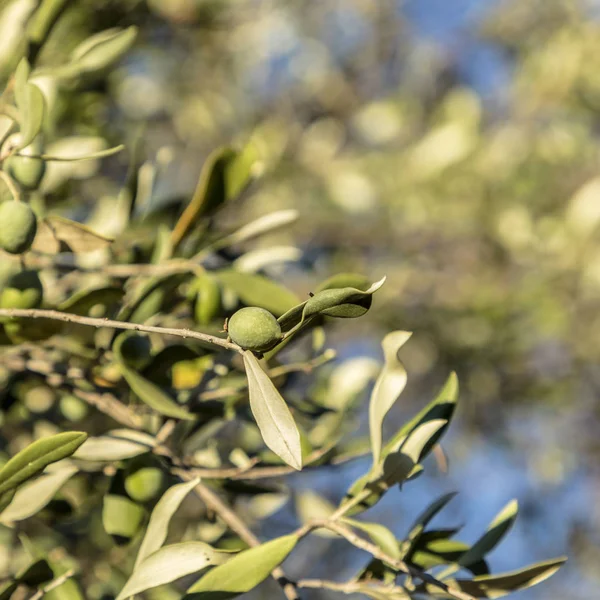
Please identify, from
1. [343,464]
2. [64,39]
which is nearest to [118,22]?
[64,39]

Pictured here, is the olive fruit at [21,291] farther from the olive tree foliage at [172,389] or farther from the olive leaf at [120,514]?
the olive leaf at [120,514]

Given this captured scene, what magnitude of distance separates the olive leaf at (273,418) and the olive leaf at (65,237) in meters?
0.26

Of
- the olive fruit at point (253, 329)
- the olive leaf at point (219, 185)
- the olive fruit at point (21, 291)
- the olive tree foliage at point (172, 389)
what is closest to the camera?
the olive fruit at point (253, 329)

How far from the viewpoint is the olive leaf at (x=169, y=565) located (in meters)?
0.61

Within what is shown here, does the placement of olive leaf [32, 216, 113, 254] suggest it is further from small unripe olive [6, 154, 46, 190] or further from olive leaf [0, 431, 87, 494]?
olive leaf [0, 431, 87, 494]

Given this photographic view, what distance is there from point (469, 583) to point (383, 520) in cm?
313

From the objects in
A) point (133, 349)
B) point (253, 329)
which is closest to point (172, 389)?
point (133, 349)

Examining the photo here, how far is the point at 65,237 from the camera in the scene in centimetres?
75

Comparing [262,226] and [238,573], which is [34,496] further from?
[262,226]

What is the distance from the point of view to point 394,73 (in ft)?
14.9

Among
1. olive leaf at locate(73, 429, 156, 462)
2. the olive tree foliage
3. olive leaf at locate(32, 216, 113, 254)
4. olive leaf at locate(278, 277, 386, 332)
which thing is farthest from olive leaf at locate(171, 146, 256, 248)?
olive leaf at locate(278, 277, 386, 332)

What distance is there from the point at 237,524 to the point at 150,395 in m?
0.15

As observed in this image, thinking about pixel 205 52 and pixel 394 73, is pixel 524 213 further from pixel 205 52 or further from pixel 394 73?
pixel 394 73

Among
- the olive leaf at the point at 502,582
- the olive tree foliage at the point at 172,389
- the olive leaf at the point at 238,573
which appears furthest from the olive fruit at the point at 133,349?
the olive leaf at the point at 502,582
